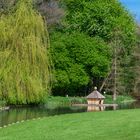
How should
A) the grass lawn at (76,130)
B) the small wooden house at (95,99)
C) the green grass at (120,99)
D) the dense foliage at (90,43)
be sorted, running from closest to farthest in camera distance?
1. the grass lawn at (76,130)
2. the small wooden house at (95,99)
3. the green grass at (120,99)
4. the dense foliage at (90,43)

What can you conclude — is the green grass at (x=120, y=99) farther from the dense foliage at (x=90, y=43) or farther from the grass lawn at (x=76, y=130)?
the grass lawn at (x=76, y=130)

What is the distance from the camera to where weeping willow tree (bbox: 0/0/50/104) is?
1264 inches

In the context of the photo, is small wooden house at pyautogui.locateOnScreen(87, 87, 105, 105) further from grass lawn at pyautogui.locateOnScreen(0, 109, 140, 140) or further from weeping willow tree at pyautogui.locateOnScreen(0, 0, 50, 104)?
grass lawn at pyautogui.locateOnScreen(0, 109, 140, 140)

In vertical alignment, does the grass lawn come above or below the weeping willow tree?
below

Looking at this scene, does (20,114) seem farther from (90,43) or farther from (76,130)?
(90,43)

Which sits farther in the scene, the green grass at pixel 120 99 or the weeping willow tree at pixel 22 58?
the green grass at pixel 120 99

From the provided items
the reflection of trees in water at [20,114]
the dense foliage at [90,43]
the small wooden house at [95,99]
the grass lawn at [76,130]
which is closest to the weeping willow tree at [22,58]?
the reflection of trees in water at [20,114]

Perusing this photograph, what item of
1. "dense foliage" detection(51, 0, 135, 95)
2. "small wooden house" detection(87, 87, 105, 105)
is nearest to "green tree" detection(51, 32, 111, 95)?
"dense foliage" detection(51, 0, 135, 95)

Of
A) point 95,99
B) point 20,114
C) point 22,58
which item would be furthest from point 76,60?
point 20,114

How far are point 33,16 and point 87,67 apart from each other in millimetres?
17898

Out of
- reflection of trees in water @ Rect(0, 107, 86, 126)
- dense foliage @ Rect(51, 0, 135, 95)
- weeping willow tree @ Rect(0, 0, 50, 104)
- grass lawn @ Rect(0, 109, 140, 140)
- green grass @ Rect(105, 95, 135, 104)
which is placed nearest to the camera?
grass lawn @ Rect(0, 109, 140, 140)

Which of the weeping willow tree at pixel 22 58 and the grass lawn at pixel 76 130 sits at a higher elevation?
the weeping willow tree at pixel 22 58

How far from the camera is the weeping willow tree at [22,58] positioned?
32094 mm

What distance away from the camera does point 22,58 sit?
32688mm
